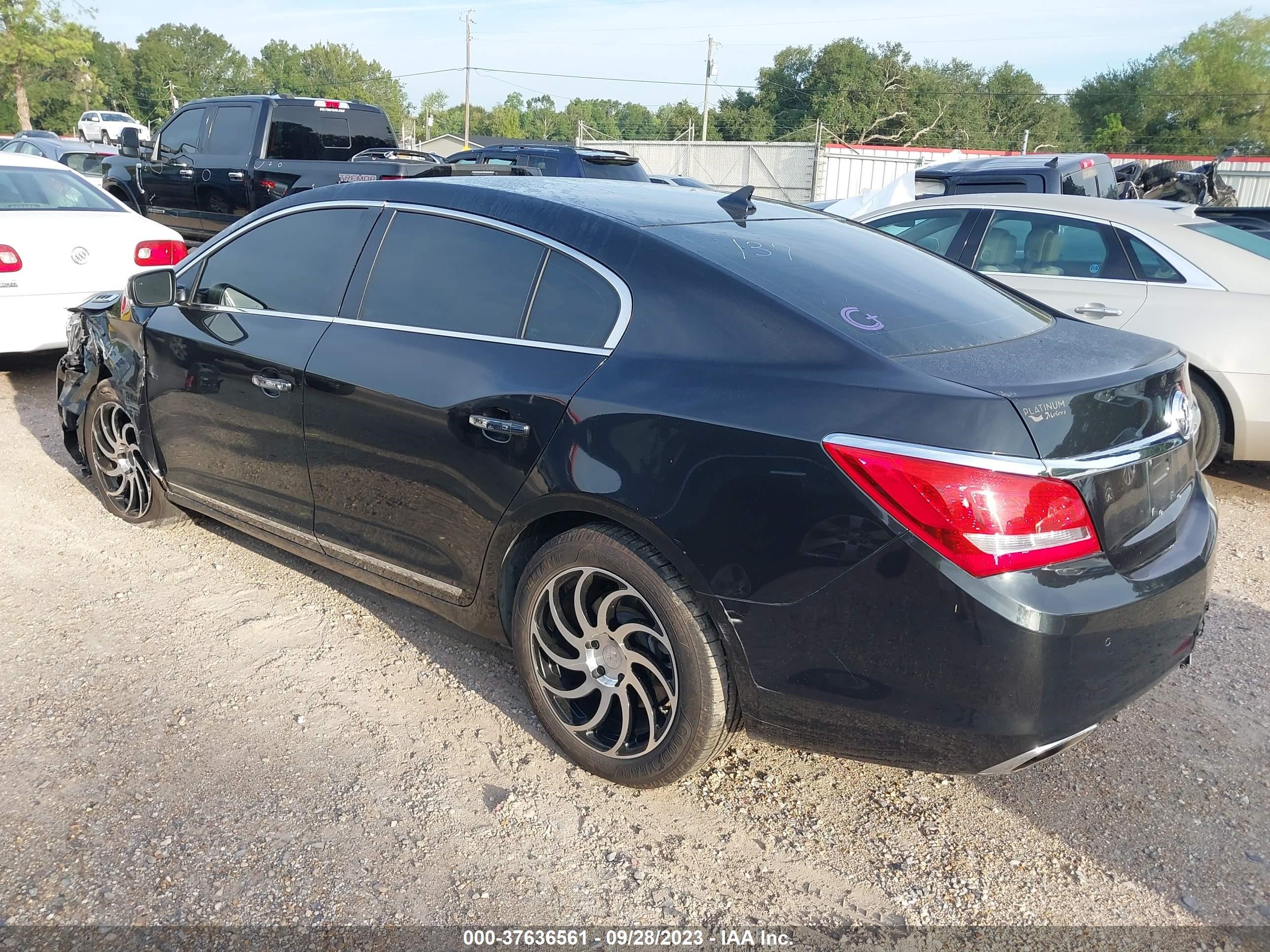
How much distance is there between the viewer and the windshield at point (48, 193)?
7336mm

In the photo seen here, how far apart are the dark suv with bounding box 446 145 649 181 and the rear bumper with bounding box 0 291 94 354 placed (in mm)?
4472

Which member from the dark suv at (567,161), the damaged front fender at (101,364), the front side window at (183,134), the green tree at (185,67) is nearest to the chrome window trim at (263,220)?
the damaged front fender at (101,364)

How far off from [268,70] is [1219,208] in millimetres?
125392

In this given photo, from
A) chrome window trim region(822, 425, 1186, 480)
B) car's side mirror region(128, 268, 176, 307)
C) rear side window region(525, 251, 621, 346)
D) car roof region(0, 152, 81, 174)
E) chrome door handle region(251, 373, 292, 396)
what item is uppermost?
car roof region(0, 152, 81, 174)

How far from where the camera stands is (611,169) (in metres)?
10.7

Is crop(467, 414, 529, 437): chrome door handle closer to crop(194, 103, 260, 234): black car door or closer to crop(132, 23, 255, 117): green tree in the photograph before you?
crop(194, 103, 260, 234): black car door

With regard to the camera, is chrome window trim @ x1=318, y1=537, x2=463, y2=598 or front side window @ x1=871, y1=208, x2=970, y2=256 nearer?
chrome window trim @ x1=318, y1=537, x2=463, y2=598

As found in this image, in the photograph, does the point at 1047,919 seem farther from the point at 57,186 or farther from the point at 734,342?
the point at 57,186

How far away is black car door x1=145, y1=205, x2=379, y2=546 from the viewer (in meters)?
3.55

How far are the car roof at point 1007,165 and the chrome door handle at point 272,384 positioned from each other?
306 inches

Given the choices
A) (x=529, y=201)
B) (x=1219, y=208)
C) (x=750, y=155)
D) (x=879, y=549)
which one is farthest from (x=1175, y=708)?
(x=750, y=155)

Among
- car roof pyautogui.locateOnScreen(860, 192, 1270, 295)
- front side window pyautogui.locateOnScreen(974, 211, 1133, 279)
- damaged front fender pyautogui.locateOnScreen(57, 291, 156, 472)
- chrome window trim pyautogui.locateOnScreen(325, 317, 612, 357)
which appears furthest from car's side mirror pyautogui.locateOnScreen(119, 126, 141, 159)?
front side window pyautogui.locateOnScreen(974, 211, 1133, 279)

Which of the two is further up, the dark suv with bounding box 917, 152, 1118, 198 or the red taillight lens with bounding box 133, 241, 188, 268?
the dark suv with bounding box 917, 152, 1118, 198

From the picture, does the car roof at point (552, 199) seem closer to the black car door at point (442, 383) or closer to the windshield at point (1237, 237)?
the black car door at point (442, 383)
